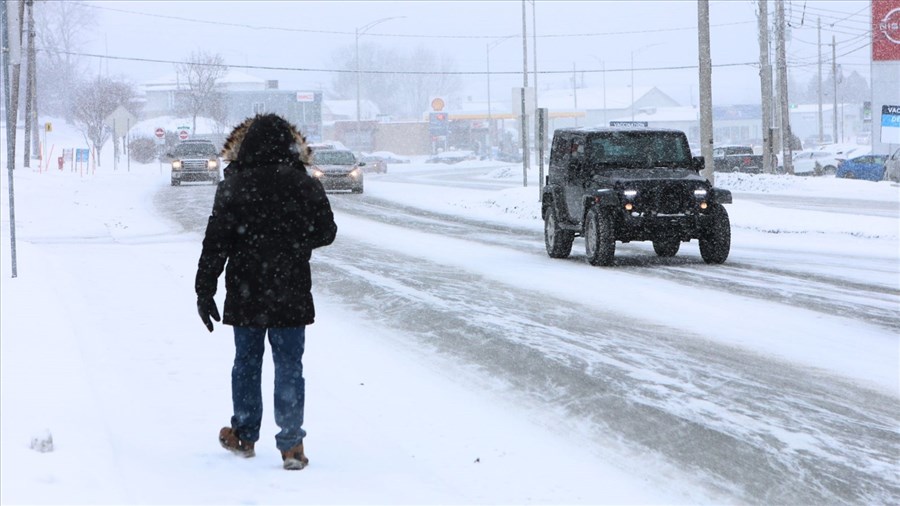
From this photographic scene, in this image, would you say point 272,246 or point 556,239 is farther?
point 556,239

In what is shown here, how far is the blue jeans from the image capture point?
6246 mm

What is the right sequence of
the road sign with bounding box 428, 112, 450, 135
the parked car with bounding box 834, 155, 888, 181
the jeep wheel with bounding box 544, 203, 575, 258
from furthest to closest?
the road sign with bounding box 428, 112, 450, 135
the parked car with bounding box 834, 155, 888, 181
the jeep wheel with bounding box 544, 203, 575, 258

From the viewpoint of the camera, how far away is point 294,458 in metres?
6.31

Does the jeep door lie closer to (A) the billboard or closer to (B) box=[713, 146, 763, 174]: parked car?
(B) box=[713, 146, 763, 174]: parked car

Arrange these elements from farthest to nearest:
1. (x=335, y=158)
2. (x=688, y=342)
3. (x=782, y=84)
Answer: (x=782, y=84) → (x=335, y=158) → (x=688, y=342)

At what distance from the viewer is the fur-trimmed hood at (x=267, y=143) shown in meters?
6.16

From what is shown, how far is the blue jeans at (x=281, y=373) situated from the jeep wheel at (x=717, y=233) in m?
11.6

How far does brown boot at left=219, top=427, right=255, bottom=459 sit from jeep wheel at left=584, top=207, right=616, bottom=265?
10.8 metres

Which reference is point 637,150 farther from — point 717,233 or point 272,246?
point 272,246

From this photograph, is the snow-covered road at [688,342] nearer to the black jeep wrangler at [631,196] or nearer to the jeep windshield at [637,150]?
the black jeep wrangler at [631,196]

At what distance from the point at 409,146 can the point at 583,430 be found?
133 meters

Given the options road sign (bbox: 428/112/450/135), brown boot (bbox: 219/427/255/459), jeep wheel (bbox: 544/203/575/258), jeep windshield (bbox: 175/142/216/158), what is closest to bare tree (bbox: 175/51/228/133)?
road sign (bbox: 428/112/450/135)

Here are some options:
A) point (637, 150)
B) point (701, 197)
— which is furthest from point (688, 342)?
point (637, 150)

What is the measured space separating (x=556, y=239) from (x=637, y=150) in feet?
5.94
